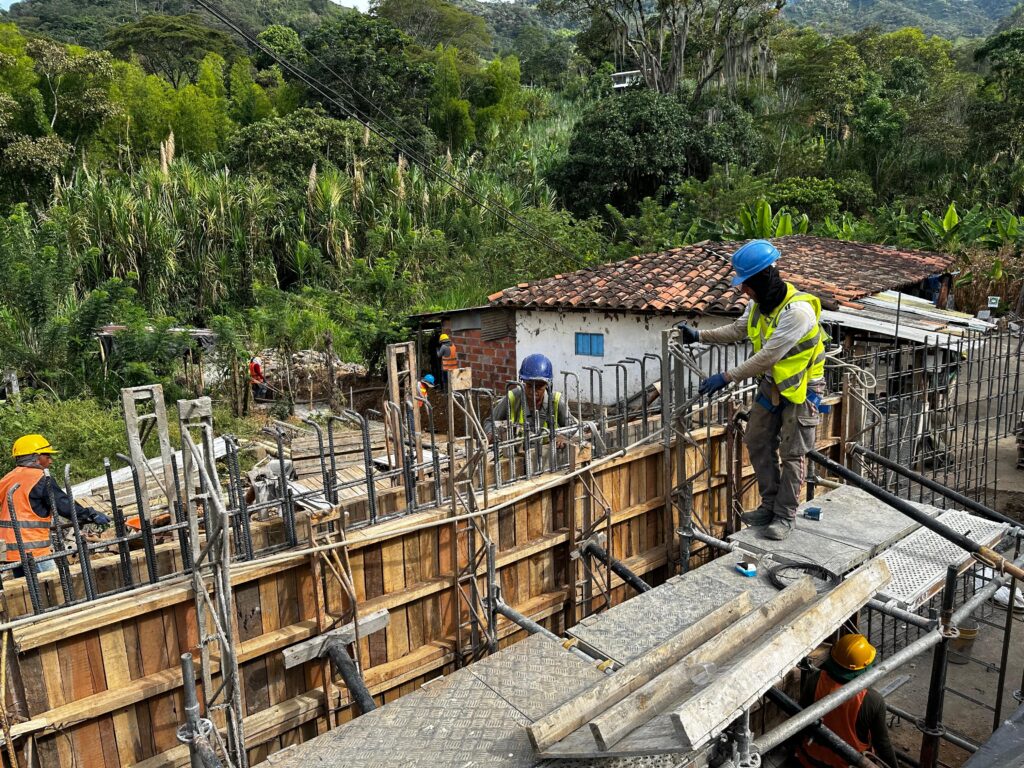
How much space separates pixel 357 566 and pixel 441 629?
0.83m

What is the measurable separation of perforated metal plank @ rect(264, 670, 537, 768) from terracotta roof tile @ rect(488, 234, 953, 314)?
8903 millimetres

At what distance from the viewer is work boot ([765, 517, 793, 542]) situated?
489cm

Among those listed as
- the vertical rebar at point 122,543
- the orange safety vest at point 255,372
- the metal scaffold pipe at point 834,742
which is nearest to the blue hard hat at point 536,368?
the metal scaffold pipe at point 834,742

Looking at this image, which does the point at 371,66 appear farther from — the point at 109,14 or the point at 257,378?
the point at 109,14

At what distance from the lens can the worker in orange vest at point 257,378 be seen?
46.1ft

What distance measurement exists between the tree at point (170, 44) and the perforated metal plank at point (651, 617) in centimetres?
4021

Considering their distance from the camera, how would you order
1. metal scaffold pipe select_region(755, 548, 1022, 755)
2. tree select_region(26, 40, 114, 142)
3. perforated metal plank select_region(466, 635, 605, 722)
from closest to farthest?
metal scaffold pipe select_region(755, 548, 1022, 755) < perforated metal plank select_region(466, 635, 605, 722) < tree select_region(26, 40, 114, 142)

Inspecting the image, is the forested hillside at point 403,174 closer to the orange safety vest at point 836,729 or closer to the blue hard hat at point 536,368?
the blue hard hat at point 536,368

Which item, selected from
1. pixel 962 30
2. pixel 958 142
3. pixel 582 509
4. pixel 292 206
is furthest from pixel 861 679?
pixel 962 30

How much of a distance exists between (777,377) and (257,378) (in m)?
11.3

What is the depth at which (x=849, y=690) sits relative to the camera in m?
3.53

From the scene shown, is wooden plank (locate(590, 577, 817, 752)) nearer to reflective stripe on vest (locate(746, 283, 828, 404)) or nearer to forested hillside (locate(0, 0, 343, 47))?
reflective stripe on vest (locate(746, 283, 828, 404))

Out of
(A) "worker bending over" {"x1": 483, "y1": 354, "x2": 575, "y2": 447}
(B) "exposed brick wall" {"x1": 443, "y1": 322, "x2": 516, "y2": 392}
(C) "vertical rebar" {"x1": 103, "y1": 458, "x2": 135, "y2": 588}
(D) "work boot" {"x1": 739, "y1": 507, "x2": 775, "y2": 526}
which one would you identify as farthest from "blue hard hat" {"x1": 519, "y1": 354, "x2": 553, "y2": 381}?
(B) "exposed brick wall" {"x1": 443, "y1": 322, "x2": 516, "y2": 392}

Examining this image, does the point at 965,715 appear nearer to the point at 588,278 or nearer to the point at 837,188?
the point at 588,278
